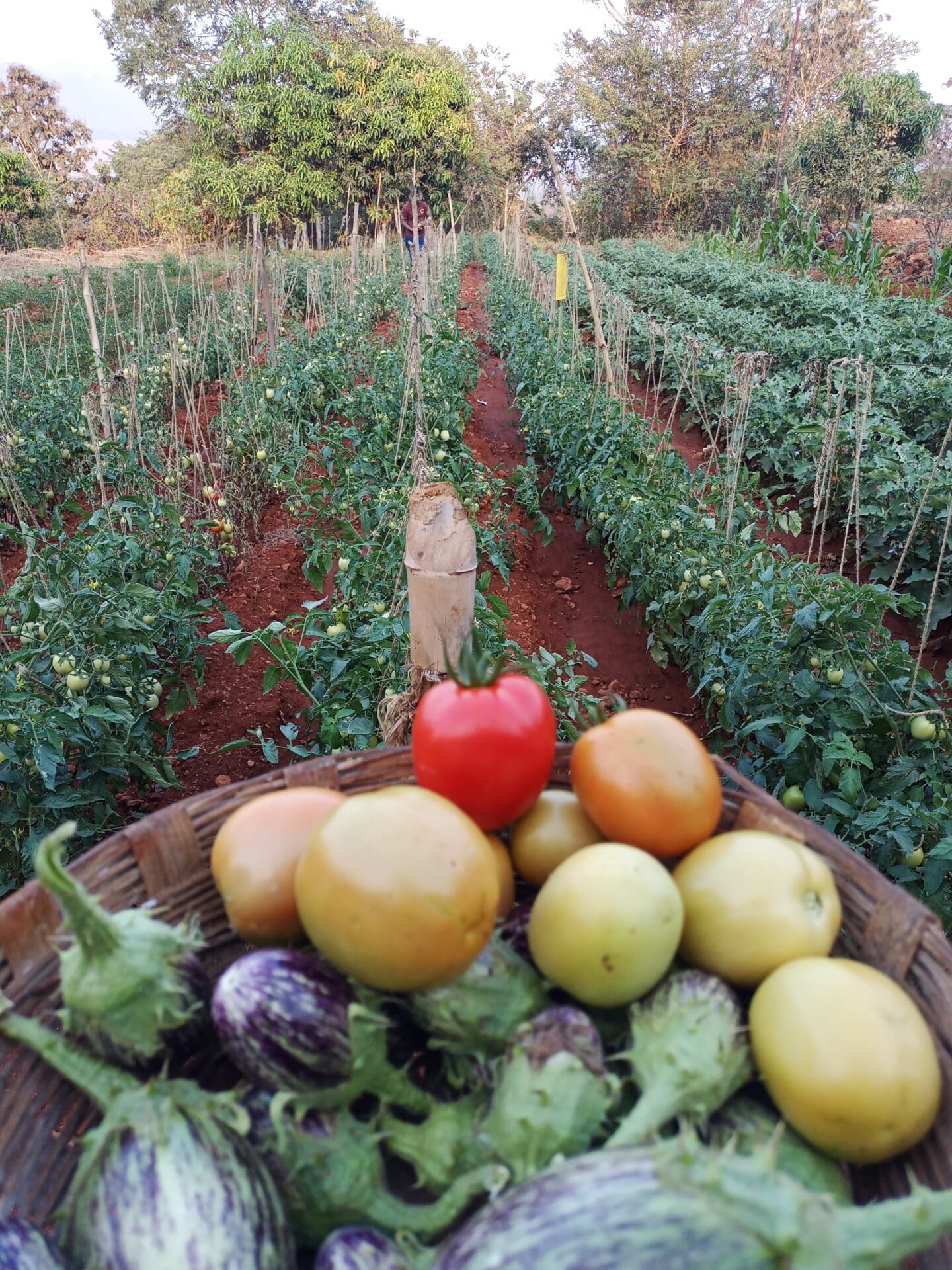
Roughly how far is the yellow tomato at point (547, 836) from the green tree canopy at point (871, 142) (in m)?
26.8

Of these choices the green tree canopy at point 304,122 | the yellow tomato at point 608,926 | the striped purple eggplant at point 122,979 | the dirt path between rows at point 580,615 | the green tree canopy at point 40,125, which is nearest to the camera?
the striped purple eggplant at point 122,979

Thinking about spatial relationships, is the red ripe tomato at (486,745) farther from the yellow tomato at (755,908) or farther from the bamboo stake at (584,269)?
the bamboo stake at (584,269)

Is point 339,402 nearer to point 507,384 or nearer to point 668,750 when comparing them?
point 507,384

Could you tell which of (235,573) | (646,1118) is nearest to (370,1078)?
(646,1118)

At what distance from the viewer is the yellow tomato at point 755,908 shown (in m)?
1.09

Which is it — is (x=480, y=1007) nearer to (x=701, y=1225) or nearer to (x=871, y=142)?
(x=701, y=1225)

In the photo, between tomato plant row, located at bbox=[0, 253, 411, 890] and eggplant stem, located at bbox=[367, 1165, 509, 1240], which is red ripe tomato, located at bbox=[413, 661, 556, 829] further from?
tomato plant row, located at bbox=[0, 253, 411, 890]

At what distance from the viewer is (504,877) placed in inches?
50.6

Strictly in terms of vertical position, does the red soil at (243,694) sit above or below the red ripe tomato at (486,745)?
below

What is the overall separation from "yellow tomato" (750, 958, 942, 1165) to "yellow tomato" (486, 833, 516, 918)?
0.40m

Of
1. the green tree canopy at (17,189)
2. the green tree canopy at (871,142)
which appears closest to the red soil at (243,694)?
the green tree canopy at (17,189)

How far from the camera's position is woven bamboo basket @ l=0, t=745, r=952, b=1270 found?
3.49 ft

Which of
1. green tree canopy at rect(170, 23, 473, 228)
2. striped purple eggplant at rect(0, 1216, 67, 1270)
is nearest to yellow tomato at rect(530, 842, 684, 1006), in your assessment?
striped purple eggplant at rect(0, 1216, 67, 1270)

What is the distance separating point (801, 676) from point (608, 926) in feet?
5.48
